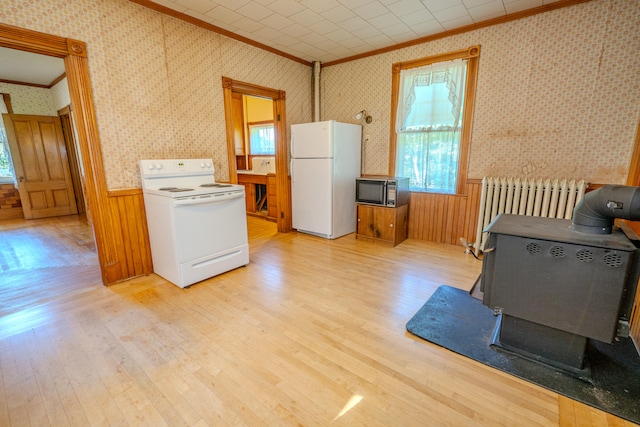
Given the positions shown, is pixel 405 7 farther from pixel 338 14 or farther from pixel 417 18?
pixel 338 14

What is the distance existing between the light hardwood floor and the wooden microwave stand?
110 cm

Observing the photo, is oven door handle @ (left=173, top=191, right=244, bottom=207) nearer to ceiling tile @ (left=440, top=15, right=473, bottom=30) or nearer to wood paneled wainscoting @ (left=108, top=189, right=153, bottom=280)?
wood paneled wainscoting @ (left=108, top=189, right=153, bottom=280)

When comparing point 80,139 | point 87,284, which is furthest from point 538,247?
point 87,284

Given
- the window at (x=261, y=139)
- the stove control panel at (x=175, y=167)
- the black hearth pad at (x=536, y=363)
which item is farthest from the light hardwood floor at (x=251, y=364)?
the window at (x=261, y=139)

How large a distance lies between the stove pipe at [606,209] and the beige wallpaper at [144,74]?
132 inches

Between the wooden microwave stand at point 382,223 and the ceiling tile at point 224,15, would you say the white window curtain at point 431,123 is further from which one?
the ceiling tile at point 224,15

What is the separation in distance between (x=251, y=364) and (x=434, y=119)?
3459mm

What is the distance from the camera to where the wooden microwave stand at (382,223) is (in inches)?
149

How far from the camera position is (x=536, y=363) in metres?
1.66

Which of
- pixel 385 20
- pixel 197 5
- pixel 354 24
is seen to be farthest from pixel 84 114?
pixel 385 20

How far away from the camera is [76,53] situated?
2.35m

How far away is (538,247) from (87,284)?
Result: 12.0 feet

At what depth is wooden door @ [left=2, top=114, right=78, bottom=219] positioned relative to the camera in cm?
524

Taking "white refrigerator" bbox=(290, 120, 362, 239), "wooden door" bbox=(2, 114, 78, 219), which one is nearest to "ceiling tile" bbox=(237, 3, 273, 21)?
"white refrigerator" bbox=(290, 120, 362, 239)
